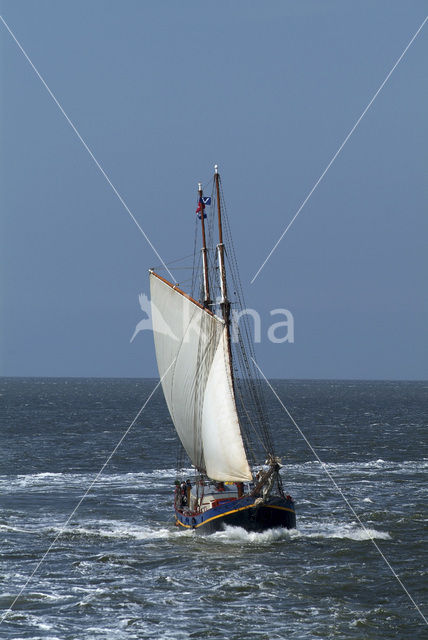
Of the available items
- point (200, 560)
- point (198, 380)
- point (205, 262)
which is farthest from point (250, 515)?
point (205, 262)

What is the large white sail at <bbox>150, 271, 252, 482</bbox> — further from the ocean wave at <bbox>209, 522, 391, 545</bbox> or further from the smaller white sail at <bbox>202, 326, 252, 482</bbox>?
the ocean wave at <bbox>209, 522, 391, 545</bbox>

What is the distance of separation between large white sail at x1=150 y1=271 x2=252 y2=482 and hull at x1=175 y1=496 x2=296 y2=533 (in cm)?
273

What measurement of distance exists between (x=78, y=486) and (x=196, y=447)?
1596 cm

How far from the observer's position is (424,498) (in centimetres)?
5947

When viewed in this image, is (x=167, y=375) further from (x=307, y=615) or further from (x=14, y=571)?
(x=307, y=615)

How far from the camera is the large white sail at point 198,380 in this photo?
49281 millimetres

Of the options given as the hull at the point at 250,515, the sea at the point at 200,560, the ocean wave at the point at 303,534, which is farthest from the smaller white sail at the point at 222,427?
the sea at the point at 200,560

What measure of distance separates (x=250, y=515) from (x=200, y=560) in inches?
168

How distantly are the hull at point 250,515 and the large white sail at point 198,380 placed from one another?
2.73m

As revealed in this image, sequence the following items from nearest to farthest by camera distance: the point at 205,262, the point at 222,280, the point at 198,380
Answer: the point at 222,280
the point at 198,380
the point at 205,262

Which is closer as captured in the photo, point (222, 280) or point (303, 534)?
point (303, 534)

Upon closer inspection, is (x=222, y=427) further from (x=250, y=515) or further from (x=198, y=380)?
(x=250, y=515)

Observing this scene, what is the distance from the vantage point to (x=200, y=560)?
42531mm

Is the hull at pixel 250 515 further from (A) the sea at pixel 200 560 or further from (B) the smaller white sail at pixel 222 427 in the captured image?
(B) the smaller white sail at pixel 222 427
